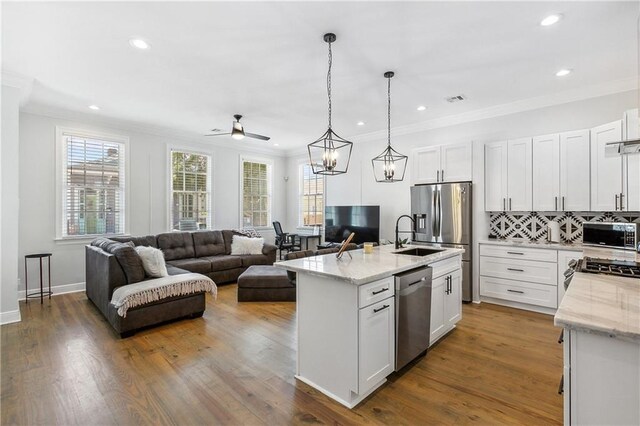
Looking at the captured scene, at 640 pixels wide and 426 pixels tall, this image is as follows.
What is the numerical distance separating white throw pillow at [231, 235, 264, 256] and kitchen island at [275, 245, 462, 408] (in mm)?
3658

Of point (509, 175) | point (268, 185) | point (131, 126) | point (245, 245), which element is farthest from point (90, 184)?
point (509, 175)

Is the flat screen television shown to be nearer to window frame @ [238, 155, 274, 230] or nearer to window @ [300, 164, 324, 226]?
window @ [300, 164, 324, 226]

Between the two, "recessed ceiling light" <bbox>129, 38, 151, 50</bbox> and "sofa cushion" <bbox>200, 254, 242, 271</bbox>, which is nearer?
"recessed ceiling light" <bbox>129, 38, 151, 50</bbox>

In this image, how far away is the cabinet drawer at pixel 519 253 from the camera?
3923 mm

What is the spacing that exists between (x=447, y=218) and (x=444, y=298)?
183 cm

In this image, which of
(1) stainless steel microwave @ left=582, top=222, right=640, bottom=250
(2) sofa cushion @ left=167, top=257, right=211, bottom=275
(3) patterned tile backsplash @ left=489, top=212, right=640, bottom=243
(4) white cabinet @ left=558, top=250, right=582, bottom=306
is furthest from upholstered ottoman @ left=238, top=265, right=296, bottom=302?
(1) stainless steel microwave @ left=582, top=222, right=640, bottom=250

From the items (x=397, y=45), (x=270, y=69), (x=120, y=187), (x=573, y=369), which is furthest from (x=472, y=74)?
(x=120, y=187)

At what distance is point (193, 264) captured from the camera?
17.0ft

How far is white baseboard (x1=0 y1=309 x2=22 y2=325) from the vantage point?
358 centimetres

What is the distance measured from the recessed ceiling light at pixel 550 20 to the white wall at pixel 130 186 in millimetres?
5912

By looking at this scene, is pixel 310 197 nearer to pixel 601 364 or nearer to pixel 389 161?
pixel 389 161

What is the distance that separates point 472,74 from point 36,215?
6465 millimetres

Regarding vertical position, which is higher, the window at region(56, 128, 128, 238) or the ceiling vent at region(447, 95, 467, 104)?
the ceiling vent at region(447, 95, 467, 104)

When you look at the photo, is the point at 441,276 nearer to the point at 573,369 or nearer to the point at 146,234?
the point at 573,369
